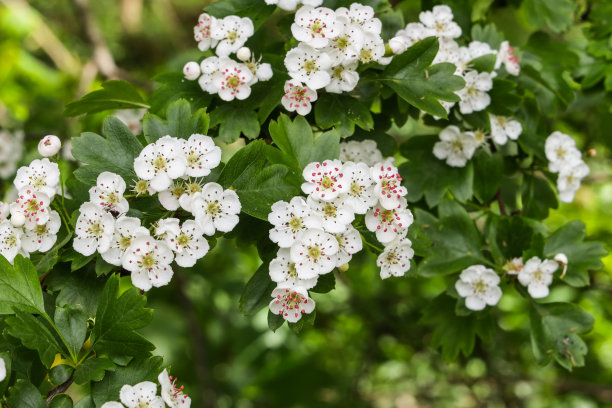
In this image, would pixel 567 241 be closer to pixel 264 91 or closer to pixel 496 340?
pixel 264 91

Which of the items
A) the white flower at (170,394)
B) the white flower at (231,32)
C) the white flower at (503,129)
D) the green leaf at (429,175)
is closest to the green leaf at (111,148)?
the white flower at (231,32)

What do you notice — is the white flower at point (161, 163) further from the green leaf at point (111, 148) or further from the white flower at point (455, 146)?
the white flower at point (455, 146)

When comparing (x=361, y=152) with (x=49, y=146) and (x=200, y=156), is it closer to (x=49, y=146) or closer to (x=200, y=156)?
(x=200, y=156)

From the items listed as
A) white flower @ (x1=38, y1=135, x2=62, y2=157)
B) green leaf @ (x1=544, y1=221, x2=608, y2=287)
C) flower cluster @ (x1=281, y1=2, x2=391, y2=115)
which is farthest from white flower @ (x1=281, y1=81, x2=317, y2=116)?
green leaf @ (x1=544, y1=221, x2=608, y2=287)

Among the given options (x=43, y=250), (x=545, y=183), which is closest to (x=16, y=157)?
(x=43, y=250)

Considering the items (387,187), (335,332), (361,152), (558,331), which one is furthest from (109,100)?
(335,332)

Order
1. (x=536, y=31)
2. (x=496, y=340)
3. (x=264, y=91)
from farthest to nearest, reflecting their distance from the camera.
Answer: (x=496, y=340)
(x=536, y=31)
(x=264, y=91)
